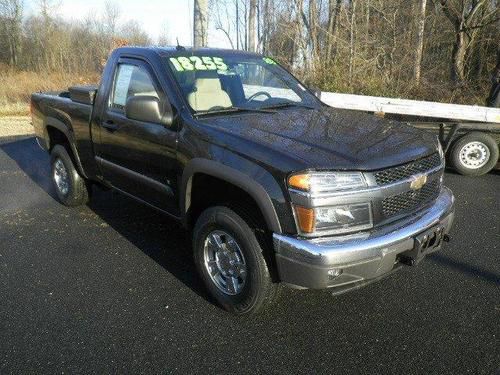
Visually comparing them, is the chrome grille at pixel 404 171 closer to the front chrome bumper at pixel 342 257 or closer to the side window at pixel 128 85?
→ the front chrome bumper at pixel 342 257

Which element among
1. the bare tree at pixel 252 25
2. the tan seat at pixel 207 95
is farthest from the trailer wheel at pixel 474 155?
the bare tree at pixel 252 25

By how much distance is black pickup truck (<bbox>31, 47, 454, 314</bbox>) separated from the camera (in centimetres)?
246

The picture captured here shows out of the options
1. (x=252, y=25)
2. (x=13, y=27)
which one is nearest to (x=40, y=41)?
(x=13, y=27)

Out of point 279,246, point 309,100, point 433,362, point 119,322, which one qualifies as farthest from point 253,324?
point 309,100

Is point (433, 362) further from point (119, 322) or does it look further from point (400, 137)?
point (119, 322)

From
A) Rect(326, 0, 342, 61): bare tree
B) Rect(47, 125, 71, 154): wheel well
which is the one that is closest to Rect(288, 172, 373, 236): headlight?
Rect(47, 125, 71, 154): wheel well

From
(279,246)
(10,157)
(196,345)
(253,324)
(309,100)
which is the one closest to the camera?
(279,246)

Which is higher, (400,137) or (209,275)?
(400,137)

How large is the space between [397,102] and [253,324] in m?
5.73

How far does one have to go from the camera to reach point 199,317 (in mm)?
3027

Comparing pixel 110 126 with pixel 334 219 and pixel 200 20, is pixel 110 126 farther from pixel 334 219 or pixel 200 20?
pixel 200 20

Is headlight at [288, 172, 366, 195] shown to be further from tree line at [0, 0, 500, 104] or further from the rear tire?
tree line at [0, 0, 500, 104]

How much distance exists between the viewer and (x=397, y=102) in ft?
24.5

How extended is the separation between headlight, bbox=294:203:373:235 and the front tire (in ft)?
1.32
